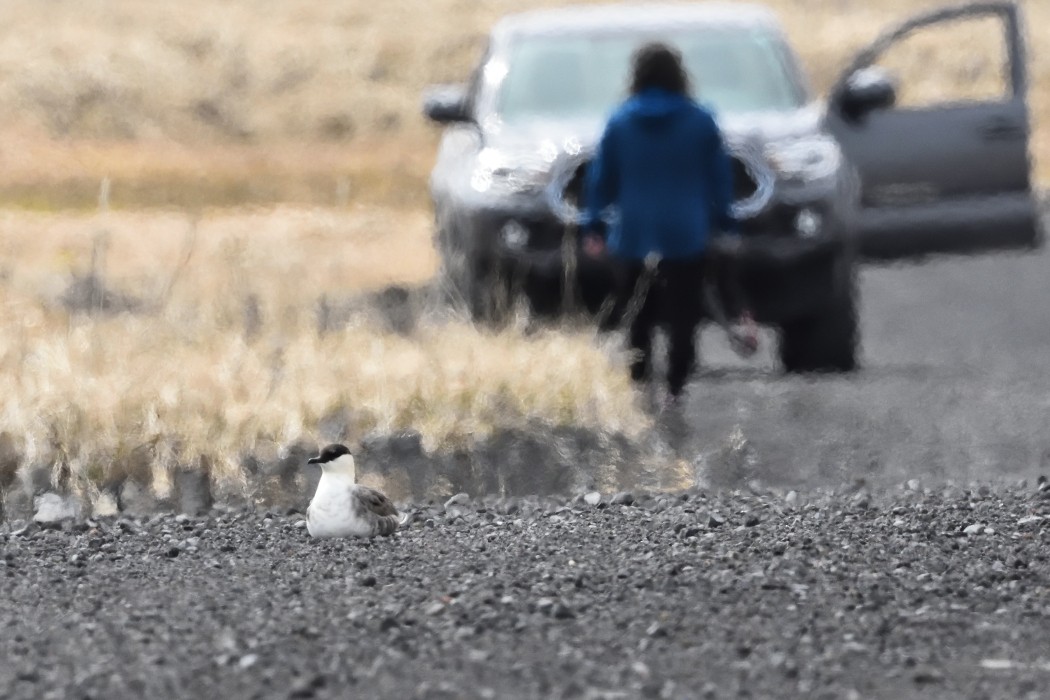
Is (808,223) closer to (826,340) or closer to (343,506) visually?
(826,340)

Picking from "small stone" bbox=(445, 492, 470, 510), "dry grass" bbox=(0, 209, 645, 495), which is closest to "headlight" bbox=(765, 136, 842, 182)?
"dry grass" bbox=(0, 209, 645, 495)

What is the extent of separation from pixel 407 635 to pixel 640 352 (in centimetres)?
522

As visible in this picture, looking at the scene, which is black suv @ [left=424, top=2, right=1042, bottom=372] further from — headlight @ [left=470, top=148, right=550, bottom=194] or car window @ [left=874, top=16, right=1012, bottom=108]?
car window @ [left=874, top=16, right=1012, bottom=108]

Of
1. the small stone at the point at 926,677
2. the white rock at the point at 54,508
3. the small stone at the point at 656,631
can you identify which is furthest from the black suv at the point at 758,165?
the small stone at the point at 926,677

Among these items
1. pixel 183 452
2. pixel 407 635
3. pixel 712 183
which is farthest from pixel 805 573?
pixel 712 183

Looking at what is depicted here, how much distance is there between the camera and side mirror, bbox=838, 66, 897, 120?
1192cm

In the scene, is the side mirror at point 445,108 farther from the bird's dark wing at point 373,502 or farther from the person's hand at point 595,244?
the bird's dark wing at point 373,502

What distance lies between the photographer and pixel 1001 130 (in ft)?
41.9

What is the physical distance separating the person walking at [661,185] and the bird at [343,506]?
3.44 metres

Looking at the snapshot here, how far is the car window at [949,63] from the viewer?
1983 inches

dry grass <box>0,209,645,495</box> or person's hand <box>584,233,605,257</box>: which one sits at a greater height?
person's hand <box>584,233,605,257</box>

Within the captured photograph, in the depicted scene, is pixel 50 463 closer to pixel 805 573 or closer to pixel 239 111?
pixel 805 573

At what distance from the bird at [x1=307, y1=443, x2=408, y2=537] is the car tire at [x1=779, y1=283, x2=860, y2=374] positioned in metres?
5.16

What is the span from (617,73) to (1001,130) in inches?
84.9
